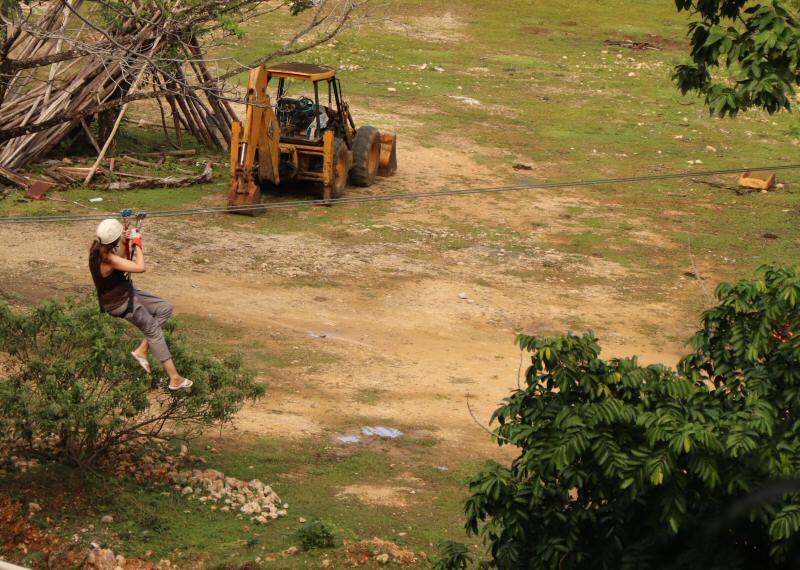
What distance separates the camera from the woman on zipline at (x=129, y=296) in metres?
8.37

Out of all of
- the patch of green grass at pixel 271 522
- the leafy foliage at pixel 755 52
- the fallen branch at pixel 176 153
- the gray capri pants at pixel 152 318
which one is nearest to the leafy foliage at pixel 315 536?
the patch of green grass at pixel 271 522

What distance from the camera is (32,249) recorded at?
55.1 feet

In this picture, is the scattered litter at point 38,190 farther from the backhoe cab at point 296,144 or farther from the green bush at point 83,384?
the green bush at point 83,384

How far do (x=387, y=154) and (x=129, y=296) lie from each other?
13.9m

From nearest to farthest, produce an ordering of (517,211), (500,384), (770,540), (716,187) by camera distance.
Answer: (770,540) < (500,384) < (517,211) < (716,187)

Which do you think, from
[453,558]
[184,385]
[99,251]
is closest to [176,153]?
[184,385]

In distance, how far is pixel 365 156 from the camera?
834 inches

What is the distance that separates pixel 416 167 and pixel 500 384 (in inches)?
400

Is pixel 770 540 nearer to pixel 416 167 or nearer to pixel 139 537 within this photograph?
pixel 139 537

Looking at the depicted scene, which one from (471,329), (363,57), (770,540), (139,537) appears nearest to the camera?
(770,540)

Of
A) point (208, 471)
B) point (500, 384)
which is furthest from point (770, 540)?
point (500, 384)

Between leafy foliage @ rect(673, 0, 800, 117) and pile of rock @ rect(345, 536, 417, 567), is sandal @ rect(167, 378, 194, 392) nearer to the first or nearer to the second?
pile of rock @ rect(345, 536, 417, 567)

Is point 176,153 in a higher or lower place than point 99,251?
lower

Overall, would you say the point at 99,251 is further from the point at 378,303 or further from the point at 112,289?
the point at 378,303
